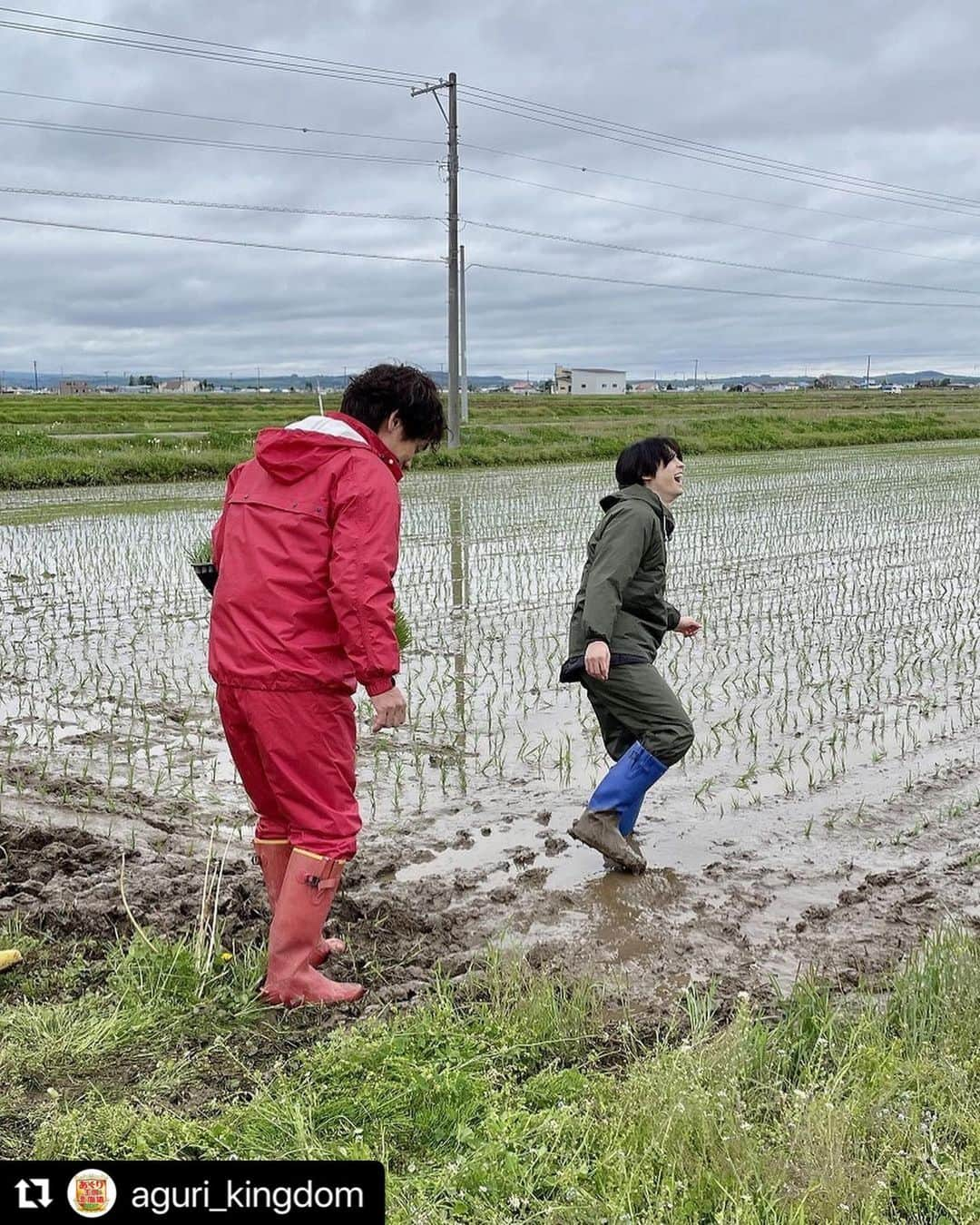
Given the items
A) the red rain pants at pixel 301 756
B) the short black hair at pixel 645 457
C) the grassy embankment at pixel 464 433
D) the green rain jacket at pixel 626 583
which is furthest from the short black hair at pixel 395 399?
the grassy embankment at pixel 464 433

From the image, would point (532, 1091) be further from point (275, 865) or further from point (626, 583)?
point (626, 583)

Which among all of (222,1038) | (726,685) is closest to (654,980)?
(222,1038)

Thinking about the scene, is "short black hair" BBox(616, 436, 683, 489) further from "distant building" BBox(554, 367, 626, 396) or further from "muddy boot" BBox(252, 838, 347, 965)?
"distant building" BBox(554, 367, 626, 396)

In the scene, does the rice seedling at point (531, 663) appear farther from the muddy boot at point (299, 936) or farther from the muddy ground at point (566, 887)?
the muddy boot at point (299, 936)

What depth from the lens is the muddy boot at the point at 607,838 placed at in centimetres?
434

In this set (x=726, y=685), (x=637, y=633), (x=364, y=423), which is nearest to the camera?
(x=364, y=423)

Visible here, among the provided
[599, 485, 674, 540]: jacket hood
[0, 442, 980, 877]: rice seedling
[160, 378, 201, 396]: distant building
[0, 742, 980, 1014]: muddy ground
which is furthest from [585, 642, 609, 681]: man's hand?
[160, 378, 201, 396]: distant building

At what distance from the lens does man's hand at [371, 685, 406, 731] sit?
3.10 m

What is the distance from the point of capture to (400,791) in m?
5.25

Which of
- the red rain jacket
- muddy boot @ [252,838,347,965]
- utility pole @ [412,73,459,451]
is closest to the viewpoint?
the red rain jacket

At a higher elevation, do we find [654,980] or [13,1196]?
[13,1196]

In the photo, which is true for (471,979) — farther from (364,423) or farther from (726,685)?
(726,685)

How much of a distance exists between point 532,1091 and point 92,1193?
3.27 ft

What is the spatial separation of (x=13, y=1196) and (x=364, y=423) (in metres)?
2.01
